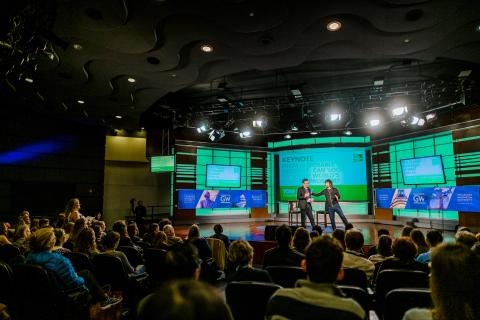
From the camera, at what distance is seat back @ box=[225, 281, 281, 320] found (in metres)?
2.19

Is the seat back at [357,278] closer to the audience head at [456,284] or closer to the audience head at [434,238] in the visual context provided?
the audience head at [434,238]

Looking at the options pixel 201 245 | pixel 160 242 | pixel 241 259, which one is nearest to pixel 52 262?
pixel 160 242

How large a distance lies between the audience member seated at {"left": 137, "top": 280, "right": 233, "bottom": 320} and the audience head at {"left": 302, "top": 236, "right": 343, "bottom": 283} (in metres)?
0.88

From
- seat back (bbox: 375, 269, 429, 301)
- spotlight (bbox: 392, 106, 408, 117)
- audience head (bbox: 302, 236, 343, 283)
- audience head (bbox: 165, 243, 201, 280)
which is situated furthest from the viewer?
spotlight (bbox: 392, 106, 408, 117)

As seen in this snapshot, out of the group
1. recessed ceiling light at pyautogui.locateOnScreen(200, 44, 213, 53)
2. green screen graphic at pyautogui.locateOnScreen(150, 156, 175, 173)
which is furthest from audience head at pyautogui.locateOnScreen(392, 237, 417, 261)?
green screen graphic at pyautogui.locateOnScreen(150, 156, 175, 173)

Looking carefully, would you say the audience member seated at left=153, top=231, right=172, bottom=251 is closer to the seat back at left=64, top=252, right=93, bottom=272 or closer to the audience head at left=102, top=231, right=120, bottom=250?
the audience head at left=102, top=231, right=120, bottom=250

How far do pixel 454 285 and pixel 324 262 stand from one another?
537mm

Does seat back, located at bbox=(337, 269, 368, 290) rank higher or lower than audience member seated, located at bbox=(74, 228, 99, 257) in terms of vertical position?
lower

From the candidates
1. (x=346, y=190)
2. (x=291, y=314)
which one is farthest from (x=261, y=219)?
(x=291, y=314)

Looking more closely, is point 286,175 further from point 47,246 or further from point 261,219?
→ point 47,246

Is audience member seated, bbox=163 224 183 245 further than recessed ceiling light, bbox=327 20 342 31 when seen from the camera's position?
No

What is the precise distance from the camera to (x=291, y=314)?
1.40m

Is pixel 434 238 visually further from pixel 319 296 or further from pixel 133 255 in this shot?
pixel 133 255

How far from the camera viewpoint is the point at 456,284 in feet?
3.96
